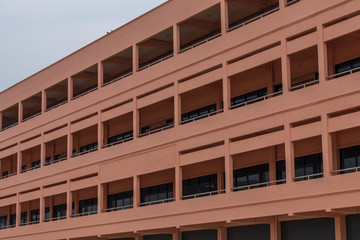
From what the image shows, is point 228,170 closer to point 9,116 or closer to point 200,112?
point 200,112

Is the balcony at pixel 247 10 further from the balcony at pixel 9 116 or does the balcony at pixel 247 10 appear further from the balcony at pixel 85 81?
the balcony at pixel 9 116

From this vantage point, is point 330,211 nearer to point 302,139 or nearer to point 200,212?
point 302,139

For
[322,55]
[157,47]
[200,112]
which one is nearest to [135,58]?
[157,47]

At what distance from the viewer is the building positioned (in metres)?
30.8

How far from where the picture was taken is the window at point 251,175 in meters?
36.5

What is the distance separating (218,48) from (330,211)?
38.3 feet

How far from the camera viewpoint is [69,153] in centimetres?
5072

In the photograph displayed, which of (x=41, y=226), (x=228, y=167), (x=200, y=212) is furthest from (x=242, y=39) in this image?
(x=41, y=226)

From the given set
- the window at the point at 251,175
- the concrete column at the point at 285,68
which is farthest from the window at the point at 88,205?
the concrete column at the point at 285,68

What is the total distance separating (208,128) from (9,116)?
33.3 metres

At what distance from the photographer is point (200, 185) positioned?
41344 mm

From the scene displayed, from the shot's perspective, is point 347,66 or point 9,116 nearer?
point 347,66

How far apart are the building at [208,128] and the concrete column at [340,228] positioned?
0.06 metres

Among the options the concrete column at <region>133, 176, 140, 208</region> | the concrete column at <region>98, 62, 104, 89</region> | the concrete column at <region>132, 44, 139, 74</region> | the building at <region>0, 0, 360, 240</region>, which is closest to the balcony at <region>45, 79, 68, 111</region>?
the building at <region>0, 0, 360, 240</region>
